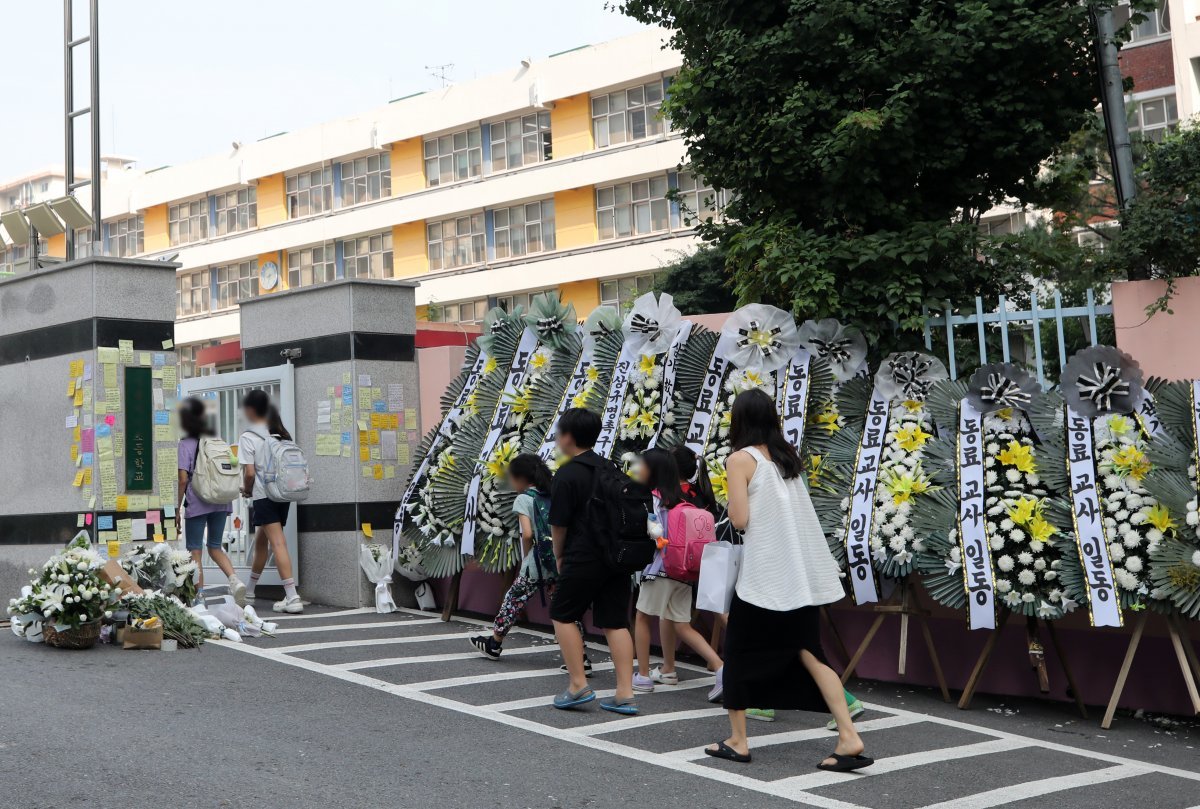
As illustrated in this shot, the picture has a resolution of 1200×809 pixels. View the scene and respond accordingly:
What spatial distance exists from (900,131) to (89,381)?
629 cm

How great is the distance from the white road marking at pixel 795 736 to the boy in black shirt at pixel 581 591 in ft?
2.55

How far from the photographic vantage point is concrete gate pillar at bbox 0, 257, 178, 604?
9.91m

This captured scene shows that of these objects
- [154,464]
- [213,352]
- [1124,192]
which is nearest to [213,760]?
[154,464]

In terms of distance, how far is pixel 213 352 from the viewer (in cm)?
3272

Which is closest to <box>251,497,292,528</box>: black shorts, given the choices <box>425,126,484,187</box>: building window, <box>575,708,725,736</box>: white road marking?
<box>575,708,725,736</box>: white road marking

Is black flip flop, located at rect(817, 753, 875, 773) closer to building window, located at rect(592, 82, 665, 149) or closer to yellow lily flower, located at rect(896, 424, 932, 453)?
yellow lily flower, located at rect(896, 424, 932, 453)

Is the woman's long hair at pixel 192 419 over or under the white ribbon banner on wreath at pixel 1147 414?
over

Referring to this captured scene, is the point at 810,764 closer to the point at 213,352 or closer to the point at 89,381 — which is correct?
the point at 89,381

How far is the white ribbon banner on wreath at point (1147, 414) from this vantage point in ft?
24.5

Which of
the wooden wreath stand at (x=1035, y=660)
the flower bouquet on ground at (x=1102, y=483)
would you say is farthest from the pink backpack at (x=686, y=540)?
the flower bouquet on ground at (x=1102, y=483)

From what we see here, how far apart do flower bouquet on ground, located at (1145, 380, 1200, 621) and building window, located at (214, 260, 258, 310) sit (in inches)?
1918

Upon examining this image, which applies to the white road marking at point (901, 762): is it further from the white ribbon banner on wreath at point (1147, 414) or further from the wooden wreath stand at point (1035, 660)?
the white ribbon banner on wreath at point (1147, 414)

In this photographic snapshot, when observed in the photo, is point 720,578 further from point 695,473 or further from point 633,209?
point 633,209

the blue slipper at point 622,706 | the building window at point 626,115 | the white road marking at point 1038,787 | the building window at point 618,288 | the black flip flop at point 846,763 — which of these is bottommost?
the white road marking at point 1038,787
